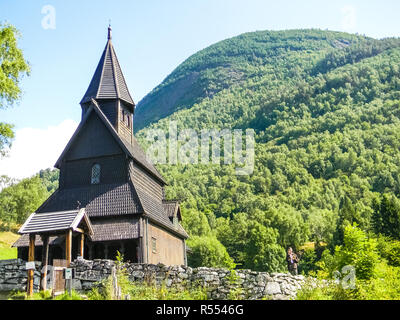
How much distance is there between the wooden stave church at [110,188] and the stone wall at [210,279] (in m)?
6.68

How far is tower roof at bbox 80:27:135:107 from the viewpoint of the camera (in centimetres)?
2950

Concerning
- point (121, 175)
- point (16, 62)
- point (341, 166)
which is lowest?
point (121, 175)

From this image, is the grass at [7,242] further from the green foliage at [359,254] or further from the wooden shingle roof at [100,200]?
the green foliage at [359,254]

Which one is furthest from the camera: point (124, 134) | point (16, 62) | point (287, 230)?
point (287, 230)

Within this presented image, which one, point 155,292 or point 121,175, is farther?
point 121,175

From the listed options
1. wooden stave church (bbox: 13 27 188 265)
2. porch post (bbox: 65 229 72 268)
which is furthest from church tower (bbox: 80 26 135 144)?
porch post (bbox: 65 229 72 268)

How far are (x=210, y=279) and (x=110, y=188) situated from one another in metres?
Answer: 12.3

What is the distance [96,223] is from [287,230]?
76.5m

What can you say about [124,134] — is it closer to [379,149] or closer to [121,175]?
[121,175]

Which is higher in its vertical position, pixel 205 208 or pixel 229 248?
pixel 205 208

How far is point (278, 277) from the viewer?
50.3ft

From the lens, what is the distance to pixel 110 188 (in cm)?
2609

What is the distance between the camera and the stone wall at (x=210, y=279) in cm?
1505

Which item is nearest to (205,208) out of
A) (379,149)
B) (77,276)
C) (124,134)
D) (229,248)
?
(229,248)
